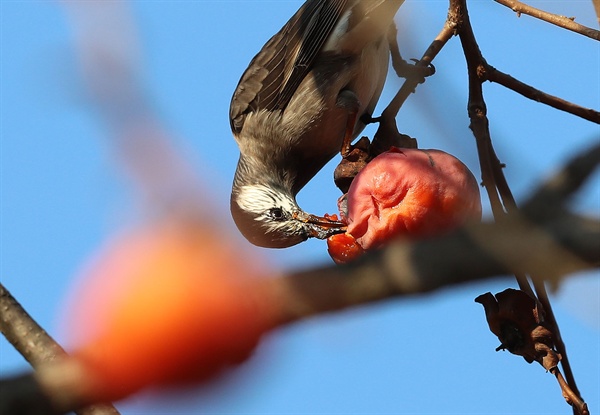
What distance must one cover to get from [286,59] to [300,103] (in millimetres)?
321

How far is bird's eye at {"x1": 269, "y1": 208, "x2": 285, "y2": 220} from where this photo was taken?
217 inches

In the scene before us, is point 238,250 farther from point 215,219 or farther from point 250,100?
point 250,100

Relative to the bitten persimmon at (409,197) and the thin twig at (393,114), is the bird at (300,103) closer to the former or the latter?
the thin twig at (393,114)

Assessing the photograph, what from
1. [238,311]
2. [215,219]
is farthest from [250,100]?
[238,311]

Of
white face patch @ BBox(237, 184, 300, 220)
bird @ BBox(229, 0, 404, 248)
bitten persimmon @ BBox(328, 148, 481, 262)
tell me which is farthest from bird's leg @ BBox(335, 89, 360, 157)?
bitten persimmon @ BBox(328, 148, 481, 262)

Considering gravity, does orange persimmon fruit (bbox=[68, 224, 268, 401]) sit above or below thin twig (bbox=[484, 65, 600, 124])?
below

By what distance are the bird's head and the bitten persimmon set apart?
151 centimetres

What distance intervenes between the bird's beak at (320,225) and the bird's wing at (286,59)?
0.88 m

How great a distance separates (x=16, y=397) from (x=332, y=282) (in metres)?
0.43

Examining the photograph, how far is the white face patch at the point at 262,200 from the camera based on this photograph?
559 cm

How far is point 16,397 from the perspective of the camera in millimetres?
1056

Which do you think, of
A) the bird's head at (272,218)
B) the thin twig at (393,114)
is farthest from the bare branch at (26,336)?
the bird's head at (272,218)

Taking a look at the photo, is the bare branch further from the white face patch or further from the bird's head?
the white face patch

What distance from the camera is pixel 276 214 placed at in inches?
219
